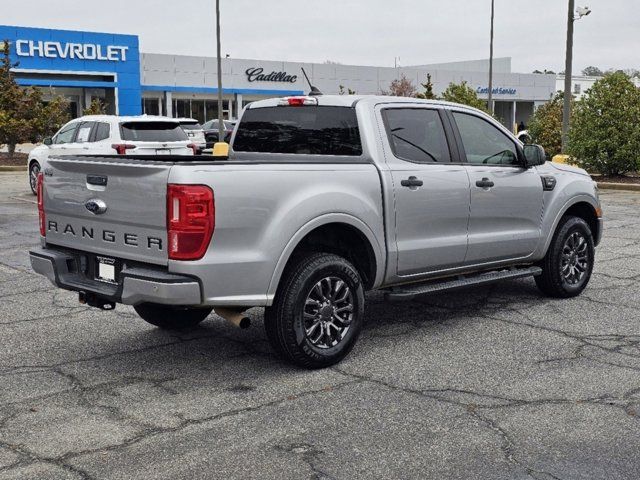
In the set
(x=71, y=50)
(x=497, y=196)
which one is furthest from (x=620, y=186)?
(x=71, y=50)

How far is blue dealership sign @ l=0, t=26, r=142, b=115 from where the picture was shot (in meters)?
45.4

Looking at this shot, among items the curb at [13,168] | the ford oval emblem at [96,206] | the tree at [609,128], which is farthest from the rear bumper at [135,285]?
the curb at [13,168]

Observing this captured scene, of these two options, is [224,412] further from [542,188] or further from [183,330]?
[542,188]

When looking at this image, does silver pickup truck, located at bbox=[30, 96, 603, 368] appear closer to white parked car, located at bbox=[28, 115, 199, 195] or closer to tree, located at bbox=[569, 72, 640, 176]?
white parked car, located at bbox=[28, 115, 199, 195]

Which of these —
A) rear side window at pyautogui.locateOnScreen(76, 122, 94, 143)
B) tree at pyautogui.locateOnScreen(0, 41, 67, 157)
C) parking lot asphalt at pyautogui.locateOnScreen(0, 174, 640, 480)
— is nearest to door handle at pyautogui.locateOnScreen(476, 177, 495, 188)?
parking lot asphalt at pyautogui.locateOnScreen(0, 174, 640, 480)

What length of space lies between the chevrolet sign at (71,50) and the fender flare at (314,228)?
43974mm

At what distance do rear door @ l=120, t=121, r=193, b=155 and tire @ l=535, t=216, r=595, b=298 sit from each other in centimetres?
998

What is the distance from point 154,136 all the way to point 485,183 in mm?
11038

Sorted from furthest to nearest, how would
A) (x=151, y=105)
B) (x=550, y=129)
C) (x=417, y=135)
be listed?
(x=151, y=105)
(x=550, y=129)
(x=417, y=135)

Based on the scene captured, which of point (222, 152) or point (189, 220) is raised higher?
point (222, 152)

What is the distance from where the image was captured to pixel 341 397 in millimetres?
5023

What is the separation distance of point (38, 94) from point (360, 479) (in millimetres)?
31801

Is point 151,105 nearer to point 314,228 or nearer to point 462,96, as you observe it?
point 462,96

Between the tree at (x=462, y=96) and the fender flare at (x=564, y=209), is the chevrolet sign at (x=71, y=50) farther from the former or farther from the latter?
the fender flare at (x=564, y=209)
